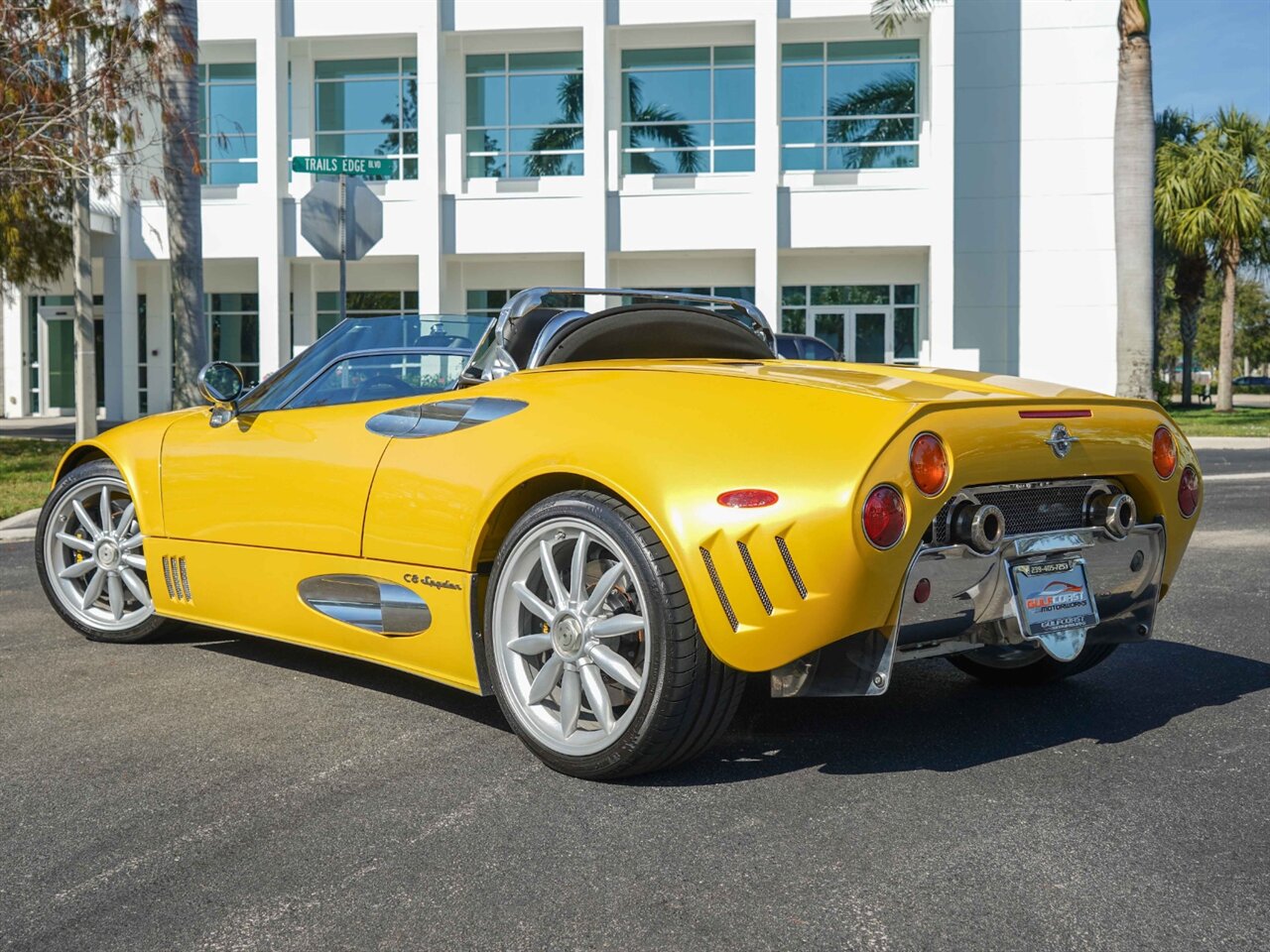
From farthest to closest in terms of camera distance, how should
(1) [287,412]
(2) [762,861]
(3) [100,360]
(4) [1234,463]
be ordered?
(3) [100,360]
(4) [1234,463]
(1) [287,412]
(2) [762,861]

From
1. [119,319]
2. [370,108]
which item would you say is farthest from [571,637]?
[119,319]

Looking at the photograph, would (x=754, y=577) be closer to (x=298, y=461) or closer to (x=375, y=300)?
(x=298, y=461)

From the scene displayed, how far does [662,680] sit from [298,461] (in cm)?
171

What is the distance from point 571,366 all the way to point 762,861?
165 cm

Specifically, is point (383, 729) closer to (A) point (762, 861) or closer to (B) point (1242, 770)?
(A) point (762, 861)

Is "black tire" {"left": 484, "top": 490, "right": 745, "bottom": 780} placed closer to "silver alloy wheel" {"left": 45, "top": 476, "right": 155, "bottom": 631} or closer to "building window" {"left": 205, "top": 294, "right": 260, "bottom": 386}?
"silver alloy wheel" {"left": 45, "top": 476, "right": 155, "bottom": 631}

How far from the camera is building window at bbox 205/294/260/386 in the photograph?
29.6 metres

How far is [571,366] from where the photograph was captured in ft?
13.2

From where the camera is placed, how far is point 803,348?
568 centimetres

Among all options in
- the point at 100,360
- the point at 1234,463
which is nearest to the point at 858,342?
the point at 1234,463

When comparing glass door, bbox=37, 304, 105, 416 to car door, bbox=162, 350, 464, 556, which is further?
glass door, bbox=37, 304, 105, 416

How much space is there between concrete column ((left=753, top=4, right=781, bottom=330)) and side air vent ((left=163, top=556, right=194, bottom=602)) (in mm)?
20797

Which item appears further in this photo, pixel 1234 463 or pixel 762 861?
pixel 1234 463

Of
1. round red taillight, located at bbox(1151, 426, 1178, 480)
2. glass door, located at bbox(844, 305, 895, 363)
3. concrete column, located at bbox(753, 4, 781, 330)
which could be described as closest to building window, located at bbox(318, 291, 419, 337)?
concrete column, located at bbox(753, 4, 781, 330)
